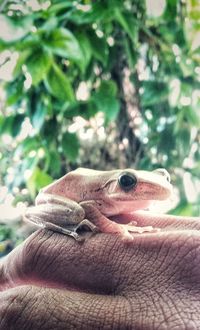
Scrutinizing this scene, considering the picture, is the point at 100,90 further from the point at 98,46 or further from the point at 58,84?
the point at 58,84

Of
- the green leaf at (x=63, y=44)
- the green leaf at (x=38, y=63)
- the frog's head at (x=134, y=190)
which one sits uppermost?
the green leaf at (x=63, y=44)

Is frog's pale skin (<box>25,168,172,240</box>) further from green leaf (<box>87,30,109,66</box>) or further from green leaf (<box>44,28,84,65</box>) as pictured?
green leaf (<box>87,30,109,66</box>)

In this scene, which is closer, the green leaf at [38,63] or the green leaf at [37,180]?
the green leaf at [38,63]

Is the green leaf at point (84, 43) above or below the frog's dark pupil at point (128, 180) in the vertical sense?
above

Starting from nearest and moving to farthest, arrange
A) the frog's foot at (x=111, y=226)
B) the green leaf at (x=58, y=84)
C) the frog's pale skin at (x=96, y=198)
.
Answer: the frog's foot at (x=111, y=226)
the frog's pale skin at (x=96, y=198)
the green leaf at (x=58, y=84)

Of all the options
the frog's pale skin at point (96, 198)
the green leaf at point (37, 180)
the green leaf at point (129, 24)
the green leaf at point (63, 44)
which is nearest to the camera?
the frog's pale skin at point (96, 198)

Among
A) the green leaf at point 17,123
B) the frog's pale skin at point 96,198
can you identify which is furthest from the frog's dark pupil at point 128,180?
the green leaf at point 17,123

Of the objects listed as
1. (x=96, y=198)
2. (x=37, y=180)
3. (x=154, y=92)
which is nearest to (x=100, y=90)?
(x=154, y=92)

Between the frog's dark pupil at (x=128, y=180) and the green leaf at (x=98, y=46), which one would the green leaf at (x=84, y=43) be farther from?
the frog's dark pupil at (x=128, y=180)
